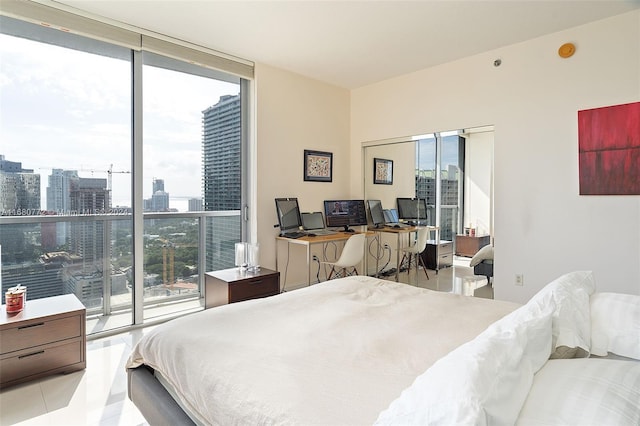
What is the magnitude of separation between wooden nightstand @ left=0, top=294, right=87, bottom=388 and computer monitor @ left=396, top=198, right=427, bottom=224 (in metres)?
3.34

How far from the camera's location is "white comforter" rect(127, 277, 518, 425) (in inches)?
42.1

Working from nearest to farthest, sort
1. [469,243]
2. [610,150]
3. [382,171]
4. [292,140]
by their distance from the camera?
[610,150] < [469,243] < [292,140] < [382,171]

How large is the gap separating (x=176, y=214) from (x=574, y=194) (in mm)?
3689

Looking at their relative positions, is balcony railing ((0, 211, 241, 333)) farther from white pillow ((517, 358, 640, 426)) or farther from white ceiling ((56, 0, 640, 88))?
white pillow ((517, 358, 640, 426))

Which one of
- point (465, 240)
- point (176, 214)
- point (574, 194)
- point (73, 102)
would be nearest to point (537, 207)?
point (574, 194)

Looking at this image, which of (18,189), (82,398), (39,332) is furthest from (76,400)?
(18,189)

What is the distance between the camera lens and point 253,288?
3.20m

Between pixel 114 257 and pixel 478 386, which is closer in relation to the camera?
pixel 478 386

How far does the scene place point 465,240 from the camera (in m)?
3.86

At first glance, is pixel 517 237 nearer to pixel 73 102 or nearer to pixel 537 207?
pixel 537 207

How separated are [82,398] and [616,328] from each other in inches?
107

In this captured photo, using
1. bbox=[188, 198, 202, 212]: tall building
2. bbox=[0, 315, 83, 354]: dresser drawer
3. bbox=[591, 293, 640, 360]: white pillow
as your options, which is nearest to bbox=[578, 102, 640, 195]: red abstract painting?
bbox=[591, 293, 640, 360]: white pillow

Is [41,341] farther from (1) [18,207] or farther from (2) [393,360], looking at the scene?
(2) [393,360]

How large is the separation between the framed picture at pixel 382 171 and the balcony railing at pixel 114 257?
6.30 ft
